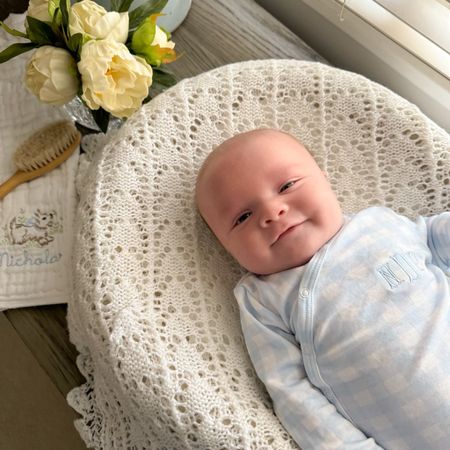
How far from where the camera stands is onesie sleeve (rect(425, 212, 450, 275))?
102 cm

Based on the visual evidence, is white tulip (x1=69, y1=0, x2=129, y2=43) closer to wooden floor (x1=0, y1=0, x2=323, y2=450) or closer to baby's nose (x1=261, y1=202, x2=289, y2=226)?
baby's nose (x1=261, y1=202, x2=289, y2=226)

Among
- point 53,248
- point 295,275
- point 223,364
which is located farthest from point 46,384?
point 295,275

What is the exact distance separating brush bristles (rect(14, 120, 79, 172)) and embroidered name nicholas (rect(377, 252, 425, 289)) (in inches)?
24.7

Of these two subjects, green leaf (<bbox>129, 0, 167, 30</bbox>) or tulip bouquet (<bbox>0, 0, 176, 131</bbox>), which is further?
green leaf (<bbox>129, 0, 167, 30</bbox>)

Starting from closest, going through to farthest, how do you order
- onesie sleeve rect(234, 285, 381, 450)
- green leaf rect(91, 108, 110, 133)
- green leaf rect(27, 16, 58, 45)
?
onesie sleeve rect(234, 285, 381, 450), green leaf rect(27, 16, 58, 45), green leaf rect(91, 108, 110, 133)

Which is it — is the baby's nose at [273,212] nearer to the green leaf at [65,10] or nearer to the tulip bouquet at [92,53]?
the tulip bouquet at [92,53]

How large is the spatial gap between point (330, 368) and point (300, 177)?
291 mm

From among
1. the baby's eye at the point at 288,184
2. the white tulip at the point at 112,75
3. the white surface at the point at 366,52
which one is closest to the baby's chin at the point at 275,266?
the baby's eye at the point at 288,184

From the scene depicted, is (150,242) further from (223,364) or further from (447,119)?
(447,119)

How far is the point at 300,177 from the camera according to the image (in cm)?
99

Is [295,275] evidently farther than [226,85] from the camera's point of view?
No

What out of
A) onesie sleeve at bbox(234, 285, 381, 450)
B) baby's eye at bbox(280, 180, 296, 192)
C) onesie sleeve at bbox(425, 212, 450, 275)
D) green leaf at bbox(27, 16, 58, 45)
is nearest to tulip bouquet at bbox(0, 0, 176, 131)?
green leaf at bbox(27, 16, 58, 45)

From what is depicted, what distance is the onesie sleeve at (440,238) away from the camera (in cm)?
102

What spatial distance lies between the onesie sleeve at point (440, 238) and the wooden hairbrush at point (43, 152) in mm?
667
